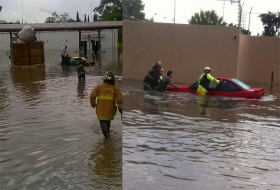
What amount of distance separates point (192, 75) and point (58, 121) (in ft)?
29.2

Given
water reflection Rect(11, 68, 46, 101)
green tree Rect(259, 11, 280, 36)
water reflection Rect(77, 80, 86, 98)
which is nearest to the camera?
water reflection Rect(11, 68, 46, 101)

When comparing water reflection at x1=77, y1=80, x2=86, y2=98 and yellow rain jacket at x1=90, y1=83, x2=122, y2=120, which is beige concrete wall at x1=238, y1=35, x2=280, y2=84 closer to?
water reflection at x1=77, y1=80, x2=86, y2=98

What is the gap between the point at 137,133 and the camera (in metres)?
6.87

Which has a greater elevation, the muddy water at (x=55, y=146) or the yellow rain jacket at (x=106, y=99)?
the yellow rain jacket at (x=106, y=99)

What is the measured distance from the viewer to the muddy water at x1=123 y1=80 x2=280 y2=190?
4.39 meters

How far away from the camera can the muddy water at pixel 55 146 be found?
4.29 meters

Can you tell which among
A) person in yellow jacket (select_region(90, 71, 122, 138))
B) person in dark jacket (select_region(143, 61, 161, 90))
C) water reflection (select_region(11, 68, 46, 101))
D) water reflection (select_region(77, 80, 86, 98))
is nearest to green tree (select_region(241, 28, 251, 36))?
person in dark jacket (select_region(143, 61, 161, 90))

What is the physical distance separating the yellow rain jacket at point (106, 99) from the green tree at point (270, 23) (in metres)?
12.8

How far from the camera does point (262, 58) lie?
17.1m

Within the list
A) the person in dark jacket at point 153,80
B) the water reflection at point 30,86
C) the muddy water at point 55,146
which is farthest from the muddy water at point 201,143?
the water reflection at point 30,86

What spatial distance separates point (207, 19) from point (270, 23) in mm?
3755

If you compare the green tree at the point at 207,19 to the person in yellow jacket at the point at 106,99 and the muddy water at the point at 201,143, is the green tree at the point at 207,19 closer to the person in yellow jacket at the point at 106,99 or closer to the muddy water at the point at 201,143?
the muddy water at the point at 201,143

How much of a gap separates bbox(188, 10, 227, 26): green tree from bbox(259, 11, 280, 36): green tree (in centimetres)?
263

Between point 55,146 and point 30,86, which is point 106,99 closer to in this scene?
point 55,146
